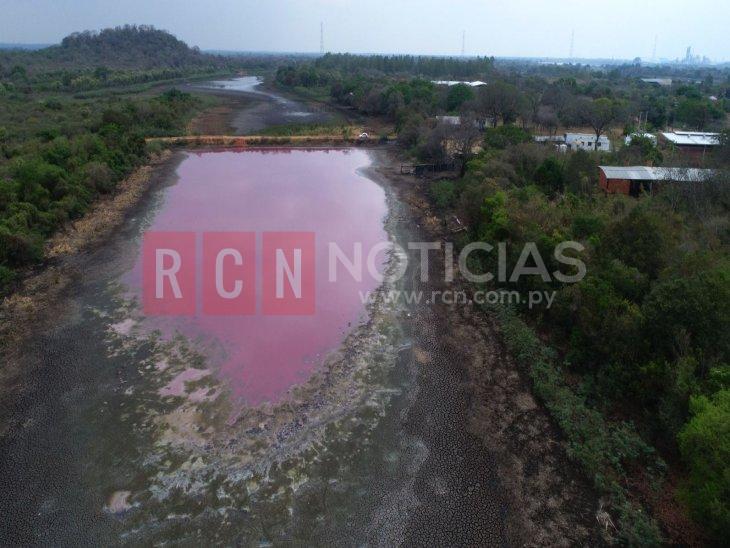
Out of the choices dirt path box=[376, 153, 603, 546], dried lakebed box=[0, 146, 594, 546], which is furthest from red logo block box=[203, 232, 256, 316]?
dirt path box=[376, 153, 603, 546]

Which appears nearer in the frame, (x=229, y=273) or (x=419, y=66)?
(x=229, y=273)

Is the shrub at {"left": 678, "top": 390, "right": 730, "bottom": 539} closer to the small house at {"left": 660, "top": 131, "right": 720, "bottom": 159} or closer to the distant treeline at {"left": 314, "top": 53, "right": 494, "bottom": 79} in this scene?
the small house at {"left": 660, "top": 131, "right": 720, "bottom": 159}

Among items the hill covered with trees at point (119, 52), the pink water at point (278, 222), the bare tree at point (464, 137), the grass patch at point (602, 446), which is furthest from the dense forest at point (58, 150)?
the hill covered with trees at point (119, 52)

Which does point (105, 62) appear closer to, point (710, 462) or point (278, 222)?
point (278, 222)

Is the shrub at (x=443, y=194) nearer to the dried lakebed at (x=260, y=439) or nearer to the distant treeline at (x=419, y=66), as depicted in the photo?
the dried lakebed at (x=260, y=439)

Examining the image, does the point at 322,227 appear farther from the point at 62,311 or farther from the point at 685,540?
the point at 685,540

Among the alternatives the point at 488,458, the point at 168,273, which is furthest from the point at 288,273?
the point at 488,458
